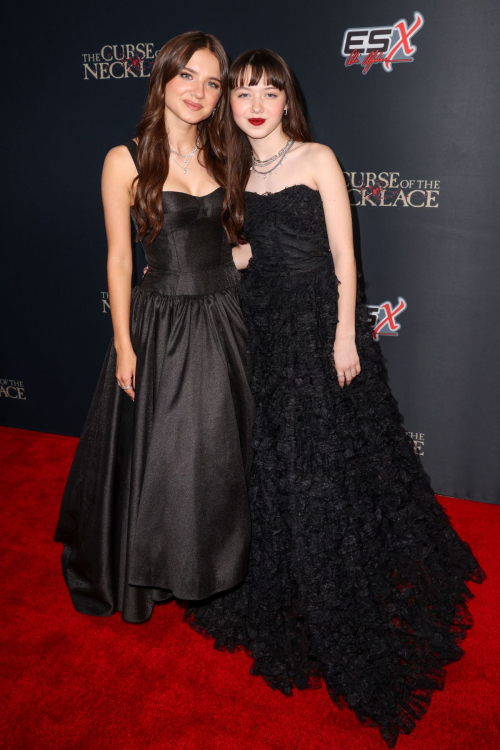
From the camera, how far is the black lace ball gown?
2082 mm

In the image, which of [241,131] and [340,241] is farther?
[241,131]

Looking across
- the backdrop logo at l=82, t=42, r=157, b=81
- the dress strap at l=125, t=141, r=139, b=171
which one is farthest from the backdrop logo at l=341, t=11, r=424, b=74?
the dress strap at l=125, t=141, r=139, b=171

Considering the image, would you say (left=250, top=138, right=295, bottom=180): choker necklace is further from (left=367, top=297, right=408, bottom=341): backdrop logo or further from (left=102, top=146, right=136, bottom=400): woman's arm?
(left=367, top=297, right=408, bottom=341): backdrop logo

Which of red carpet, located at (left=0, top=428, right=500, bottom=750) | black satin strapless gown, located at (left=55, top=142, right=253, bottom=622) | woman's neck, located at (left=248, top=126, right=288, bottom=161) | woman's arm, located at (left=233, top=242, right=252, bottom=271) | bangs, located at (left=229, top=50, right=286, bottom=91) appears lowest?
red carpet, located at (left=0, top=428, right=500, bottom=750)

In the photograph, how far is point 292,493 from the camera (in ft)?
6.86

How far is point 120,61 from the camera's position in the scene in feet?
10.5

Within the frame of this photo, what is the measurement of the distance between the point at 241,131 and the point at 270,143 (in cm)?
13

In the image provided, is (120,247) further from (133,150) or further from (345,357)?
(345,357)

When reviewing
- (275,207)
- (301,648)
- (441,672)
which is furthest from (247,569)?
(275,207)

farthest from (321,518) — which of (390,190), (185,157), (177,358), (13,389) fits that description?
(13,389)

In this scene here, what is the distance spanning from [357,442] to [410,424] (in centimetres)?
123

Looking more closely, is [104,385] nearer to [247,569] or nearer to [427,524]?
[247,569]

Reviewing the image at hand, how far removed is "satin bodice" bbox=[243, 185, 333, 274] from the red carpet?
4.89 ft

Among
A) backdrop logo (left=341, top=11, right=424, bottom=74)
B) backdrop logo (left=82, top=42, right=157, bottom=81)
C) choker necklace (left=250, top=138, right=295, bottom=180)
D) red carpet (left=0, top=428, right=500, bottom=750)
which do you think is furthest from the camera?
backdrop logo (left=82, top=42, right=157, bottom=81)
